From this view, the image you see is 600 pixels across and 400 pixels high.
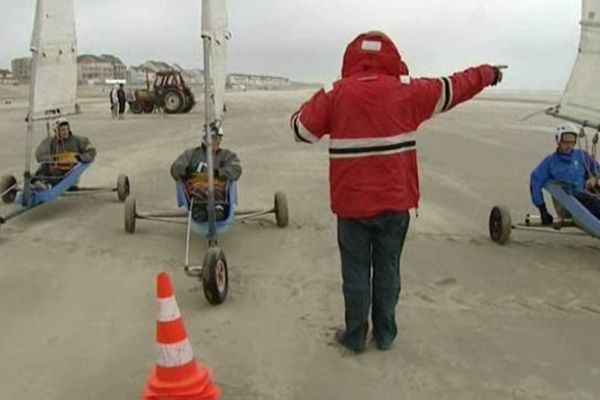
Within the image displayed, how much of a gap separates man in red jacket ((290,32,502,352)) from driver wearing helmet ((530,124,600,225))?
2.94 meters

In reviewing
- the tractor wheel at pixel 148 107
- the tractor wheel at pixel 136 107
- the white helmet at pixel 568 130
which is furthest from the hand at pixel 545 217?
the tractor wheel at pixel 136 107

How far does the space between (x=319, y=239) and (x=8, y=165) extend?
812cm

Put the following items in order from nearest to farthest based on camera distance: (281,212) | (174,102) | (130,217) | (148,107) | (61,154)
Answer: (130,217), (281,212), (61,154), (174,102), (148,107)

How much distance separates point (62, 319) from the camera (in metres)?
4.68

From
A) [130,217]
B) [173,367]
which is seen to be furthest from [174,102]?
[173,367]

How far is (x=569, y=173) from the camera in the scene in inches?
260

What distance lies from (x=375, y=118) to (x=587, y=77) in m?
3.60

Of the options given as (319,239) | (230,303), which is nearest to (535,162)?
(319,239)

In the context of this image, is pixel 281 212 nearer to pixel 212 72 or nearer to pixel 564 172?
pixel 212 72

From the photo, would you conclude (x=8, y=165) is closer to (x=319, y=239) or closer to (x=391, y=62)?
(x=319, y=239)

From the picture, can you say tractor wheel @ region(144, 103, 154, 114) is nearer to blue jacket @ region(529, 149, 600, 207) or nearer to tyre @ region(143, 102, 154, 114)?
tyre @ region(143, 102, 154, 114)

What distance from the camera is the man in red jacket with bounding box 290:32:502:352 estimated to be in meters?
3.84

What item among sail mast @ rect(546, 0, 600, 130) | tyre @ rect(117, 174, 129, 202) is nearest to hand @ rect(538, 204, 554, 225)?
sail mast @ rect(546, 0, 600, 130)

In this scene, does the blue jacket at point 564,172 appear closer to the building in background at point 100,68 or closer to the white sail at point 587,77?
the white sail at point 587,77
